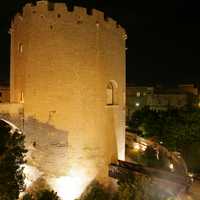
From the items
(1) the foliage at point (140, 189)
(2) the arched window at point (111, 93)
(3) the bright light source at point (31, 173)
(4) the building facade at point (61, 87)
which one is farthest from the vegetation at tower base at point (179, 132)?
(3) the bright light source at point (31, 173)

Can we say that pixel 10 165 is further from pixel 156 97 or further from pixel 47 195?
pixel 156 97

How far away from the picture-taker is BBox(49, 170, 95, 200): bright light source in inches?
612

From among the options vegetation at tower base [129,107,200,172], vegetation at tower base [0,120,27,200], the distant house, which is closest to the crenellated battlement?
vegetation at tower base [0,120,27,200]

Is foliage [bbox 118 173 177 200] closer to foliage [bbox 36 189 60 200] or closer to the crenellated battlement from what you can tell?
foliage [bbox 36 189 60 200]

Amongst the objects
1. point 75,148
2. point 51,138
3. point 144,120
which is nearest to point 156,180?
point 75,148

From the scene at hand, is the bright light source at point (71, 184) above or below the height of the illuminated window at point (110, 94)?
below

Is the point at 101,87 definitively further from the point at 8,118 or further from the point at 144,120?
the point at 144,120

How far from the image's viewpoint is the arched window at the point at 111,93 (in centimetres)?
1758

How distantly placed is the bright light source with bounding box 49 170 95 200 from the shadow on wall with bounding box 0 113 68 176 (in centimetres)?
31

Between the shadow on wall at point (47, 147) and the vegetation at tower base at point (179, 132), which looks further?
the vegetation at tower base at point (179, 132)

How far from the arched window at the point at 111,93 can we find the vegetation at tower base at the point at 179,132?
10.6 meters

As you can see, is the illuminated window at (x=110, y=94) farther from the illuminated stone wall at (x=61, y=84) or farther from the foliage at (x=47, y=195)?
the foliage at (x=47, y=195)

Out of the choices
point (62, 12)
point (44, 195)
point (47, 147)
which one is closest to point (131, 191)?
point (44, 195)

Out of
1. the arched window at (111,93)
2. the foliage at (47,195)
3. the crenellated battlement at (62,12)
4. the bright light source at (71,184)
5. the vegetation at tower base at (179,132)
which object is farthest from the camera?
the vegetation at tower base at (179,132)
